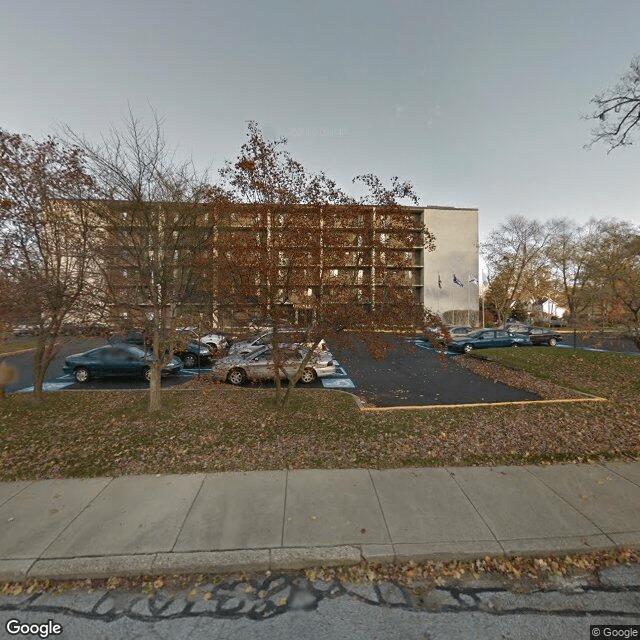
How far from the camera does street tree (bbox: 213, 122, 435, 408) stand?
5637mm

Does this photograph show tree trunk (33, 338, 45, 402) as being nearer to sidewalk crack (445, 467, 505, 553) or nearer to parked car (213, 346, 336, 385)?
parked car (213, 346, 336, 385)

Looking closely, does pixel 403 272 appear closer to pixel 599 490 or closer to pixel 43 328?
pixel 599 490

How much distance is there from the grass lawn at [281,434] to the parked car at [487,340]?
37.4 feet

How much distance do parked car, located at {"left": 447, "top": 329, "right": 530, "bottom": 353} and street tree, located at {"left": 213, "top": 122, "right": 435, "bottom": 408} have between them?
15.0 metres

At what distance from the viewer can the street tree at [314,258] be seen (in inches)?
222

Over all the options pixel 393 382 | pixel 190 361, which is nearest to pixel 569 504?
pixel 393 382

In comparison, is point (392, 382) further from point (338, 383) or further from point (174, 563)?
point (174, 563)

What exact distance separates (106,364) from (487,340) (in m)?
20.7

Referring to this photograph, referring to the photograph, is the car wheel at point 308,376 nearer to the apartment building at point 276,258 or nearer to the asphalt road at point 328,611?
the apartment building at point 276,258

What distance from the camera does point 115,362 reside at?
37.4 ft

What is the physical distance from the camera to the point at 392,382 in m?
10.6

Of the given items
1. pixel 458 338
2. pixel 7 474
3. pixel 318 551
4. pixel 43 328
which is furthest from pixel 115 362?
pixel 458 338

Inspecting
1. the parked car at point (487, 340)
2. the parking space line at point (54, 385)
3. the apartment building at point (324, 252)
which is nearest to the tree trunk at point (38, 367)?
the parking space line at point (54, 385)

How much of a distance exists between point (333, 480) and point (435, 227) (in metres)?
49.9
